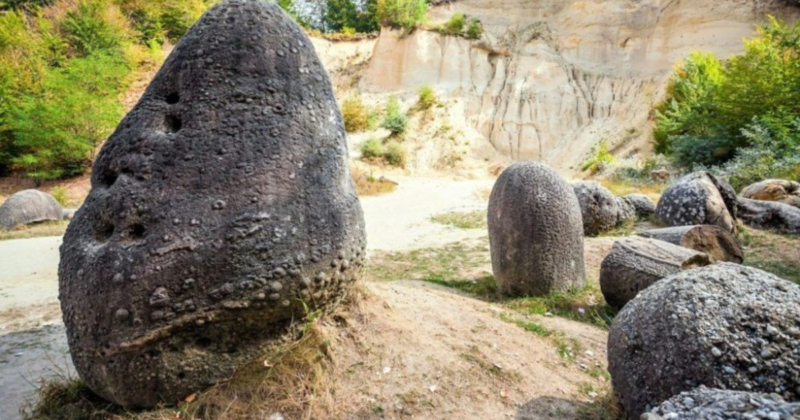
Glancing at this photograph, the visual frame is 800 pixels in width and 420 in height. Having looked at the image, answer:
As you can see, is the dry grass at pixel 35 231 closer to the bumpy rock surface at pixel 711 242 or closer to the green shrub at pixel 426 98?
the bumpy rock surface at pixel 711 242

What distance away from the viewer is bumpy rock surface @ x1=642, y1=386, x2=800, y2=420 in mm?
1286

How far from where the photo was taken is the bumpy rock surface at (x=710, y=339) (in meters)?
1.84

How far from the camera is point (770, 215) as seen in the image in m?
7.70

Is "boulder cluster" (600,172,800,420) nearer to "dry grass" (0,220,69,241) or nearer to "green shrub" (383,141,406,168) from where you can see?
"dry grass" (0,220,69,241)

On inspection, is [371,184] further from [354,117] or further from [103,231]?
[103,231]

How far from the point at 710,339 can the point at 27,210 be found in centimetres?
1301

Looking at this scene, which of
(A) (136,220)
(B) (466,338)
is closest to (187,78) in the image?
(A) (136,220)

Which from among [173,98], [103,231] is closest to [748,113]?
[173,98]

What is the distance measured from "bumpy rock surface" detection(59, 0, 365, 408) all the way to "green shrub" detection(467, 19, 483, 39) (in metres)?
24.2

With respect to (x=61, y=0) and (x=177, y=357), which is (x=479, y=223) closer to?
(x=177, y=357)

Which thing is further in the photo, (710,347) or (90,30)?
(90,30)

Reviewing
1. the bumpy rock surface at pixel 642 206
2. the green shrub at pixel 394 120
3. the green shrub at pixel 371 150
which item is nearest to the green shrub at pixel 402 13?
the green shrub at pixel 394 120

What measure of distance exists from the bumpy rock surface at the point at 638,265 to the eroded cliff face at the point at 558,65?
1702cm

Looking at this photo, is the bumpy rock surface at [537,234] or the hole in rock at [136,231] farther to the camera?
the bumpy rock surface at [537,234]
